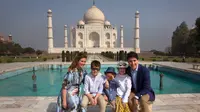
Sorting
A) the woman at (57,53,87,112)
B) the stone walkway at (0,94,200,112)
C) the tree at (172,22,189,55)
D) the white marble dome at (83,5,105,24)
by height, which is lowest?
the stone walkway at (0,94,200,112)

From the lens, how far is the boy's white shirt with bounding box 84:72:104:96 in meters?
2.42

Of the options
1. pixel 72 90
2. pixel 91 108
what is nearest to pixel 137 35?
pixel 91 108

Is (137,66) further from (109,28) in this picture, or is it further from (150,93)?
(109,28)

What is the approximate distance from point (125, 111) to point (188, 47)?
27344mm

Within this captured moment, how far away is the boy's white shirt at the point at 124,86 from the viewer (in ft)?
7.54

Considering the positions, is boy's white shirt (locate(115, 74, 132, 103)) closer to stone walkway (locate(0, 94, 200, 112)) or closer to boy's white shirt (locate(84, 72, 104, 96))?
boy's white shirt (locate(84, 72, 104, 96))

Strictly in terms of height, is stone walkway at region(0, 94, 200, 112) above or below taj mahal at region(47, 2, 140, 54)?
below

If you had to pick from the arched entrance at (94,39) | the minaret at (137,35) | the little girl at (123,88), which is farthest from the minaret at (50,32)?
the little girl at (123,88)

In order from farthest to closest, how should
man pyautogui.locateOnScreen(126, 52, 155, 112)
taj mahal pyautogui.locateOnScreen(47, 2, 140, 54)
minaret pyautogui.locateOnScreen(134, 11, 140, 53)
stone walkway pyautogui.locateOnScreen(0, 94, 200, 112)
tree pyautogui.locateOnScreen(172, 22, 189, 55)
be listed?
taj mahal pyautogui.locateOnScreen(47, 2, 140, 54) < minaret pyautogui.locateOnScreen(134, 11, 140, 53) < tree pyautogui.locateOnScreen(172, 22, 189, 55) < stone walkway pyautogui.locateOnScreen(0, 94, 200, 112) < man pyautogui.locateOnScreen(126, 52, 155, 112)

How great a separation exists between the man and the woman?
676 mm

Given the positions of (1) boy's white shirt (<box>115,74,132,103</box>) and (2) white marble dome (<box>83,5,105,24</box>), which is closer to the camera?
(1) boy's white shirt (<box>115,74,132,103</box>)

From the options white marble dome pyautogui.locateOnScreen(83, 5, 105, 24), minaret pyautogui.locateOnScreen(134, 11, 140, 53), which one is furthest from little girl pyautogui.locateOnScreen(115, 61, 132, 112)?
white marble dome pyautogui.locateOnScreen(83, 5, 105, 24)

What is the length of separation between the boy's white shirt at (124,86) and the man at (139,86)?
79 millimetres

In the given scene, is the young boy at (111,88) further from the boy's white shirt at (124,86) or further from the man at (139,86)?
the man at (139,86)
